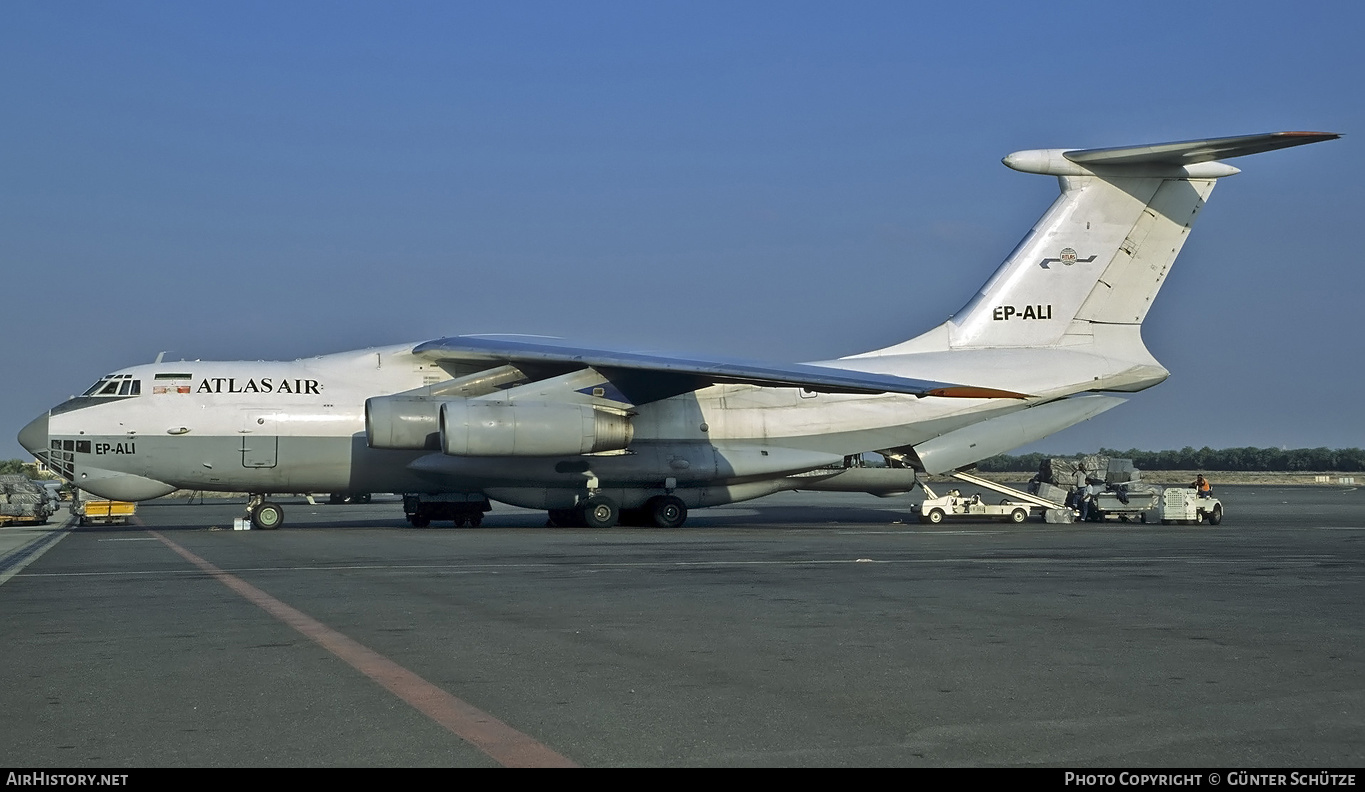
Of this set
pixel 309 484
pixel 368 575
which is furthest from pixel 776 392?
pixel 368 575

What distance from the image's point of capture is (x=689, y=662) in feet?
22.7

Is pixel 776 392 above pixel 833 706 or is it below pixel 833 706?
above

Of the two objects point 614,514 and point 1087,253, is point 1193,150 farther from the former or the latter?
point 614,514

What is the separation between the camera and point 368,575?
12523 mm

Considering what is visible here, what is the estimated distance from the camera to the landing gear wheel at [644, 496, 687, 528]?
23.2 metres

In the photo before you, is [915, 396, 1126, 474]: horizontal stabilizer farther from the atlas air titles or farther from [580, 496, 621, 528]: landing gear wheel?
the atlas air titles

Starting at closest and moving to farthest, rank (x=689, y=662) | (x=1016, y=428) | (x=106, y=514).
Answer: (x=689, y=662)
(x=1016, y=428)
(x=106, y=514)

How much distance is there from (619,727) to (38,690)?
3036mm

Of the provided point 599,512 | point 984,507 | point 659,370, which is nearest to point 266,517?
point 599,512

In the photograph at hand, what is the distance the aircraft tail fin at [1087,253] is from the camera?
23391mm

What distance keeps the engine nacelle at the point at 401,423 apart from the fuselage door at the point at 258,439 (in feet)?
6.50

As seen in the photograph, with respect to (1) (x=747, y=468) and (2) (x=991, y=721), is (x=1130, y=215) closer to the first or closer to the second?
(1) (x=747, y=468)

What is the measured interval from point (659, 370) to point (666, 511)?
4.04m

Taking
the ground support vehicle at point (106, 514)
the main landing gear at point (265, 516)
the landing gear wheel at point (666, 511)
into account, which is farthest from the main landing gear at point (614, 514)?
the ground support vehicle at point (106, 514)
